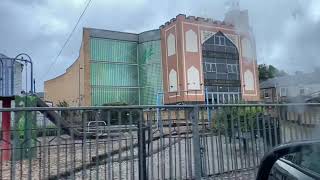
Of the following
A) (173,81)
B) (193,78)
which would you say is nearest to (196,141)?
(193,78)

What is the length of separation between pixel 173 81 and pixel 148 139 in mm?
37567

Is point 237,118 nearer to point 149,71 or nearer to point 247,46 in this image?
point 247,46

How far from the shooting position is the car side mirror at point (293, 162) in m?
1.83

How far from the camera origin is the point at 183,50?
37.8 m

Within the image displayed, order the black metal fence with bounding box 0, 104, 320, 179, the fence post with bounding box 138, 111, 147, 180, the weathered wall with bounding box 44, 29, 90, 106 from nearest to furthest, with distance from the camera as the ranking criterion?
the black metal fence with bounding box 0, 104, 320, 179 < the fence post with bounding box 138, 111, 147, 180 < the weathered wall with bounding box 44, 29, 90, 106

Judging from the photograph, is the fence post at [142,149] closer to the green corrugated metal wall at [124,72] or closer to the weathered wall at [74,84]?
the weathered wall at [74,84]

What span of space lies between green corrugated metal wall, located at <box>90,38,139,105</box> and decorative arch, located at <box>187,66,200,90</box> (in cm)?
685

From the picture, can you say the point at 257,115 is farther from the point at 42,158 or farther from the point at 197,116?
the point at 42,158

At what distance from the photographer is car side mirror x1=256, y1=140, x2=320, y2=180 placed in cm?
183

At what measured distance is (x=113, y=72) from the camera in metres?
44.4

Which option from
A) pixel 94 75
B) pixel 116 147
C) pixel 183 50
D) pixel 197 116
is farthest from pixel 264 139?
pixel 94 75

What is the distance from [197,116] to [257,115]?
43.2 inches

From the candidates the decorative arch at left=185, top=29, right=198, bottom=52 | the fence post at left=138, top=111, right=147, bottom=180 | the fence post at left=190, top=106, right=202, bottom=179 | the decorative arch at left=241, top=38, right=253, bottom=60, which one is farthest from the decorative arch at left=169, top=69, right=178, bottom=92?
the decorative arch at left=241, top=38, right=253, bottom=60

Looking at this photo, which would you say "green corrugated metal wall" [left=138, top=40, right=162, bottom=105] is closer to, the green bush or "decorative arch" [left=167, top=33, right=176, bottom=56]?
"decorative arch" [left=167, top=33, right=176, bottom=56]
